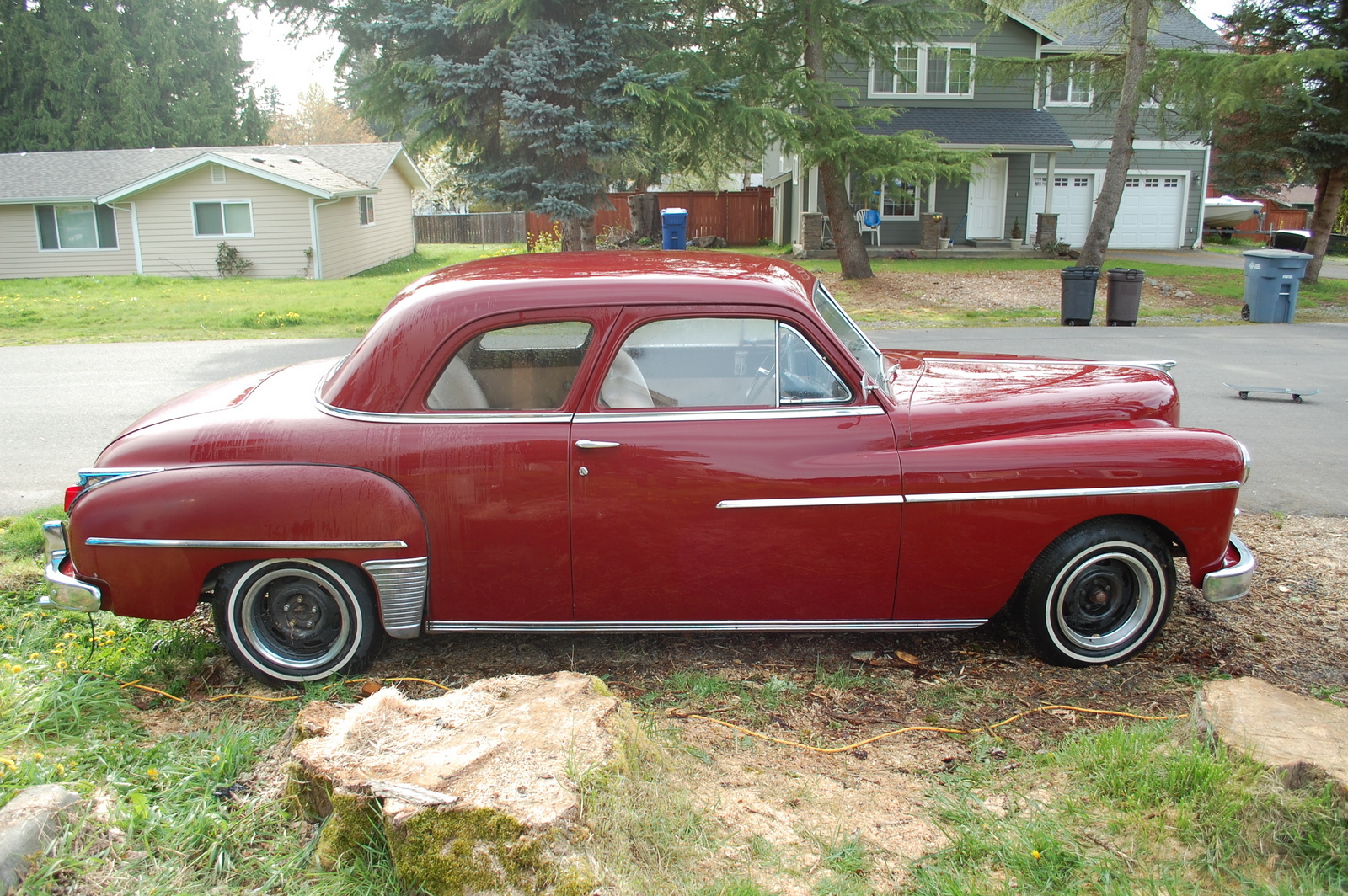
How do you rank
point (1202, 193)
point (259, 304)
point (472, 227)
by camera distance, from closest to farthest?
point (259, 304), point (1202, 193), point (472, 227)

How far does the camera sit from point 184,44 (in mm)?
42469

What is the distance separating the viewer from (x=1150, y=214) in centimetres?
3078

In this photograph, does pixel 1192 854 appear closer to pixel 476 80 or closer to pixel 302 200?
pixel 476 80

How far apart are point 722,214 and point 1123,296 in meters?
19.5

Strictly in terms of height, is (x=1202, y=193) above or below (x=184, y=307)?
above

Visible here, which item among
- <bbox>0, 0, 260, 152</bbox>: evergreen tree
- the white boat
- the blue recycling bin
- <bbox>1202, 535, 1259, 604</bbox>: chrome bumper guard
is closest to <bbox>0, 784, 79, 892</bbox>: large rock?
<bbox>1202, 535, 1259, 604</bbox>: chrome bumper guard

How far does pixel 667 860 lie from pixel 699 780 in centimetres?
57

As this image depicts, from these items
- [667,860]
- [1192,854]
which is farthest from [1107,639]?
[667,860]

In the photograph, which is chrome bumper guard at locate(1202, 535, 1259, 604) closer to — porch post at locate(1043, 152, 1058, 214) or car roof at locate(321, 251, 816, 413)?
car roof at locate(321, 251, 816, 413)

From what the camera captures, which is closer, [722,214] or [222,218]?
[222,218]

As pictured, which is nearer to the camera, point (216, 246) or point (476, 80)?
point (476, 80)

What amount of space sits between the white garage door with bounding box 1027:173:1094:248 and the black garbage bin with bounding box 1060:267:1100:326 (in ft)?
52.3

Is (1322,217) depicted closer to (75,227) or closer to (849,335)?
(849,335)

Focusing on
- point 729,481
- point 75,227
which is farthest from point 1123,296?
point 75,227
